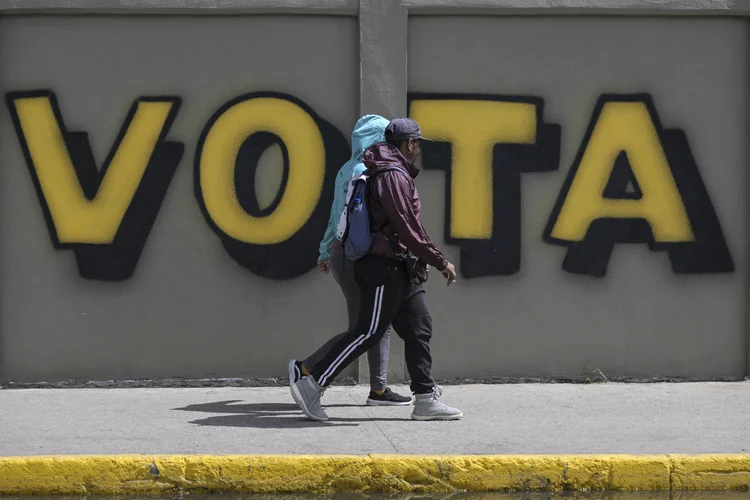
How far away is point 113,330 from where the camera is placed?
335 inches

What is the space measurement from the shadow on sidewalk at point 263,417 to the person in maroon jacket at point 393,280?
12cm

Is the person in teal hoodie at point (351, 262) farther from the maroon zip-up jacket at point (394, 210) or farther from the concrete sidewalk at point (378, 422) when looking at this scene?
the maroon zip-up jacket at point (394, 210)

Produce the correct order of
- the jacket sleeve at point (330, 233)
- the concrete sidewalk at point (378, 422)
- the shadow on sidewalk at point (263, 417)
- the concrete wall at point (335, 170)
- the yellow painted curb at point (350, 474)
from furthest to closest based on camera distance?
the concrete wall at point (335, 170), the jacket sleeve at point (330, 233), the shadow on sidewalk at point (263, 417), the concrete sidewalk at point (378, 422), the yellow painted curb at point (350, 474)

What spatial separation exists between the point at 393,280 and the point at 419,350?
0.45 m

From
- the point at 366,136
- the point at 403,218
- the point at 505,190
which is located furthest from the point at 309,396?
the point at 505,190

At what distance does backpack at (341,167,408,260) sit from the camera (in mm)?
7027

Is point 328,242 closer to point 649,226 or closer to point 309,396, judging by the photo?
point 309,396

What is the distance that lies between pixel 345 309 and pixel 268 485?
→ 2661 mm

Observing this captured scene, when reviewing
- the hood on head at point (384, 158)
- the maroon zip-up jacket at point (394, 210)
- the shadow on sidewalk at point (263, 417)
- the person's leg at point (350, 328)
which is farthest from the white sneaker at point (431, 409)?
the hood on head at point (384, 158)

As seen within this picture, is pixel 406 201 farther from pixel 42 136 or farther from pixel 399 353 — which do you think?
pixel 42 136

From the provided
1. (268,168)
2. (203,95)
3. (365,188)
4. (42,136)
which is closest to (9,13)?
(42,136)

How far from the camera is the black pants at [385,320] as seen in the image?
7039 millimetres

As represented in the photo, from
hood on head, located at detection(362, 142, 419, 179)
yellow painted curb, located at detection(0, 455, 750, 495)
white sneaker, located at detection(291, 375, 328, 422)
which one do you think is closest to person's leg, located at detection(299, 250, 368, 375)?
white sneaker, located at detection(291, 375, 328, 422)

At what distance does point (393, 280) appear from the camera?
23.1 feet
